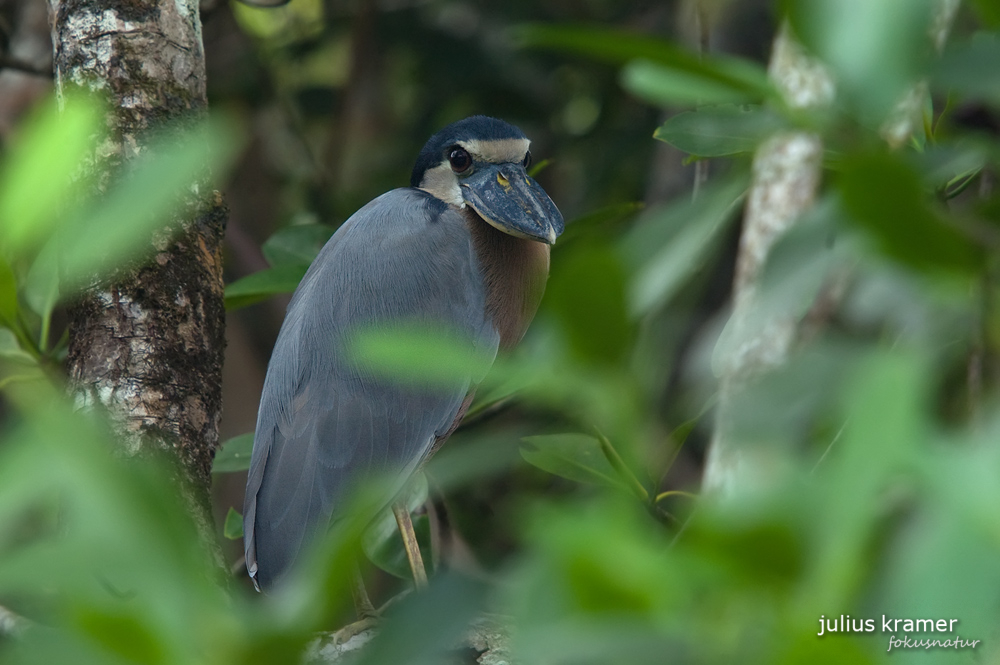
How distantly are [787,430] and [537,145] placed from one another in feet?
11.8

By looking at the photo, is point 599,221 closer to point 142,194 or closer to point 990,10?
point 990,10

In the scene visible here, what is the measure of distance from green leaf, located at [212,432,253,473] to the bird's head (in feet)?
2.67

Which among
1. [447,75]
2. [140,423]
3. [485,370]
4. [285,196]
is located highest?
[447,75]

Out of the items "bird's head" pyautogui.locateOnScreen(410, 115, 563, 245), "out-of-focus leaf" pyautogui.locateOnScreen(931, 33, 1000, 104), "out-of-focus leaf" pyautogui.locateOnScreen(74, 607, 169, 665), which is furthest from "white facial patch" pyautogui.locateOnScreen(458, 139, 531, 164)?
"out-of-focus leaf" pyautogui.locateOnScreen(74, 607, 169, 665)

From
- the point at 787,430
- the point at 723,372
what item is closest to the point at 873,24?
the point at 787,430

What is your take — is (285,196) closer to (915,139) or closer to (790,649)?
(915,139)

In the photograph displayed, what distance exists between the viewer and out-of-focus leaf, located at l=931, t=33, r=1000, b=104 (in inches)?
22.0

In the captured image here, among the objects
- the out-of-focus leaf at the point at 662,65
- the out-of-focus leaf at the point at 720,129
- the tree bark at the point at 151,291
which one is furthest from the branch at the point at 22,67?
the out-of-focus leaf at the point at 662,65

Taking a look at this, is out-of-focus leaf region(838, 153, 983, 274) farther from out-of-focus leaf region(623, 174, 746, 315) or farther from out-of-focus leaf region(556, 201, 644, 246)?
out-of-focus leaf region(556, 201, 644, 246)

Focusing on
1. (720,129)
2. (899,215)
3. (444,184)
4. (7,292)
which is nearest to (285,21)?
(444,184)

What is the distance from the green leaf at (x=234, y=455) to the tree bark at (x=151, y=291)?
0.27 meters

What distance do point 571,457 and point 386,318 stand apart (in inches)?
34.2

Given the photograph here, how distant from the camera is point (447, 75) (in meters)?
3.95

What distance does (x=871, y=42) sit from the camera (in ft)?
1.60
